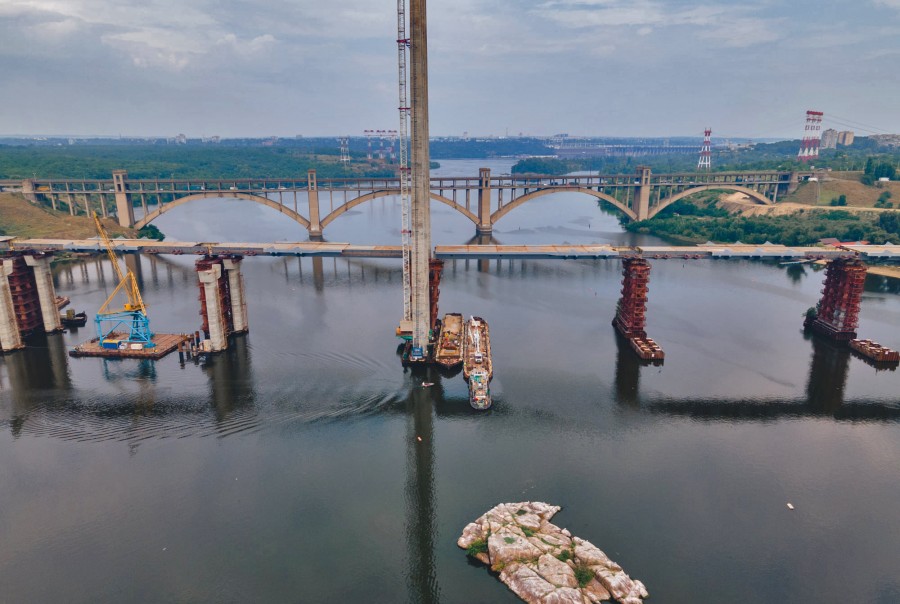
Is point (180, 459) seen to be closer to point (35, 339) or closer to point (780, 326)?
point (35, 339)

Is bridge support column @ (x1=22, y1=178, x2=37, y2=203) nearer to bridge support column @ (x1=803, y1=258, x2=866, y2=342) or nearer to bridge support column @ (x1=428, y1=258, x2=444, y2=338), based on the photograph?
bridge support column @ (x1=428, y1=258, x2=444, y2=338)

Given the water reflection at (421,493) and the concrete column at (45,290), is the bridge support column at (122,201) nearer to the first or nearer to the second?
the concrete column at (45,290)

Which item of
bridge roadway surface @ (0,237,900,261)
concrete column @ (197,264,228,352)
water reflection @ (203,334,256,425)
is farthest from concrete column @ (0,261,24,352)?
water reflection @ (203,334,256,425)

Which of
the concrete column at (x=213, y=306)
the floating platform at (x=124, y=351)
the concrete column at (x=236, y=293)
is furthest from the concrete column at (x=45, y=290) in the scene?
the concrete column at (x=236, y=293)

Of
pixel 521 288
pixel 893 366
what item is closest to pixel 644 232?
pixel 521 288

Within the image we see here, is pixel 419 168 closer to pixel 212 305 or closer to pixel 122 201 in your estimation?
pixel 212 305
